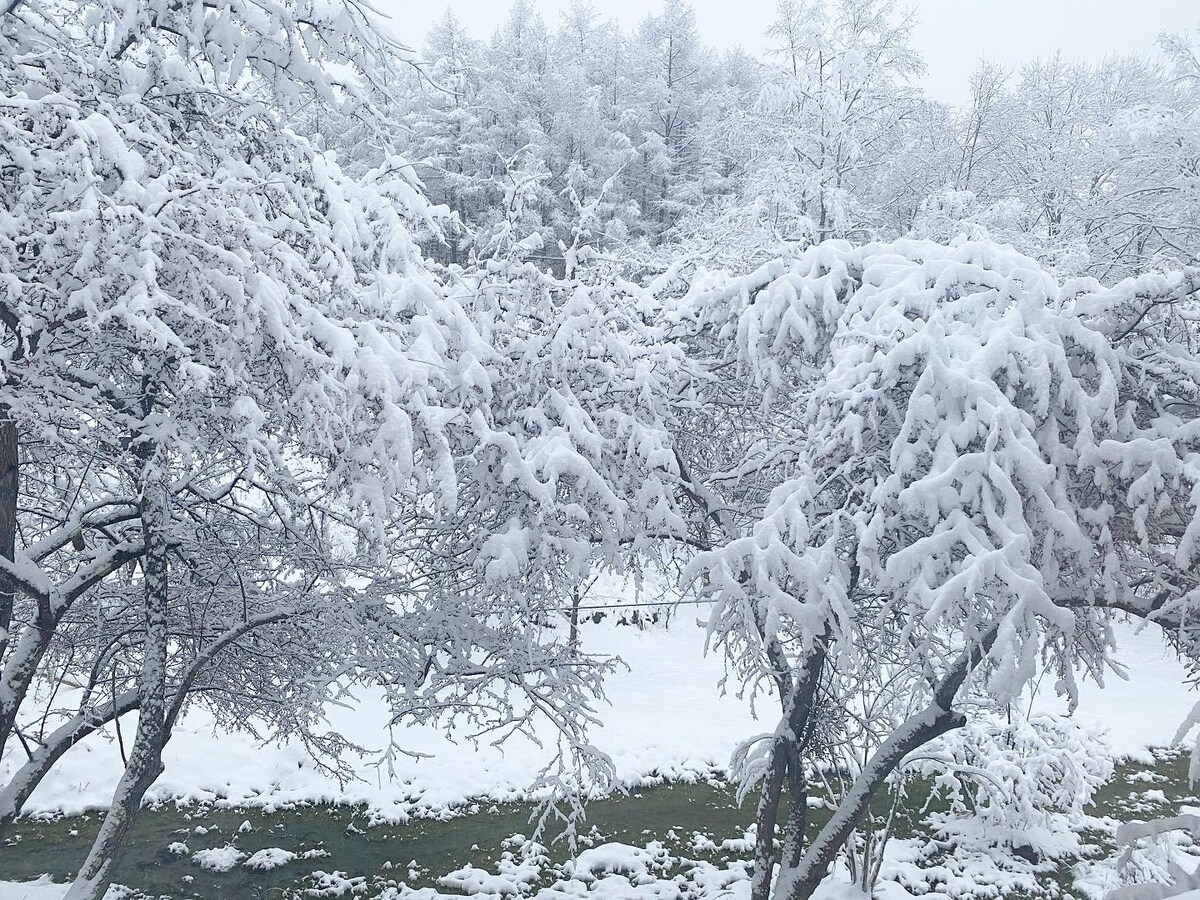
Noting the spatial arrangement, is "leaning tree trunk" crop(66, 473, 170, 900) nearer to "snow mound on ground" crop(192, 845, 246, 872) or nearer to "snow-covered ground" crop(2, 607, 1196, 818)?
"snow-covered ground" crop(2, 607, 1196, 818)

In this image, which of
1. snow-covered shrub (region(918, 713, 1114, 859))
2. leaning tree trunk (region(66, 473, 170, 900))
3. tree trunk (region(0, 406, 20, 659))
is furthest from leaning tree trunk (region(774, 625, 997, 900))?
tree trunk (region(0, 406, 20, 659))

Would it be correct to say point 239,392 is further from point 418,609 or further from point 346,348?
point 418,609

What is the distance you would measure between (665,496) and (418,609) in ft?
7.85

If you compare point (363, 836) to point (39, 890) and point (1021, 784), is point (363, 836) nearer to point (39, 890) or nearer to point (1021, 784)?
point (39, 890)

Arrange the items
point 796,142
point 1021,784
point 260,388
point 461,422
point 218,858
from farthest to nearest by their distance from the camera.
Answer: point 796,142 < point 1021,784 < point 218,858 < point 461,422 < point 260,388

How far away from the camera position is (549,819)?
10500 millimetres

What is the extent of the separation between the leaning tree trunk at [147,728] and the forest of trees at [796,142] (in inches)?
111

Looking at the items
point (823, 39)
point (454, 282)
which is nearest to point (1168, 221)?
point (823, 39)

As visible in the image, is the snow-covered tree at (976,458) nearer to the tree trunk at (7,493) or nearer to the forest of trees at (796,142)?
the forest of trees at (796,142)

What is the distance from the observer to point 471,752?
1205 centimetres

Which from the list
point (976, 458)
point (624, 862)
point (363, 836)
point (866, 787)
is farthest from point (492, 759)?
point (976, 458)

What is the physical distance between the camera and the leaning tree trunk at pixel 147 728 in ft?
15.5

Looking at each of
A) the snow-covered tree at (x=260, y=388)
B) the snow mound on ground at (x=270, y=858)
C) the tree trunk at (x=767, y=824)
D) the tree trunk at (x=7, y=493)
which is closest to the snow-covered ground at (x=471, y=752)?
the snow mound on ground at (x=270, y=858)

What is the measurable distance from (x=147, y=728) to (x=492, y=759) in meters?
7.53
